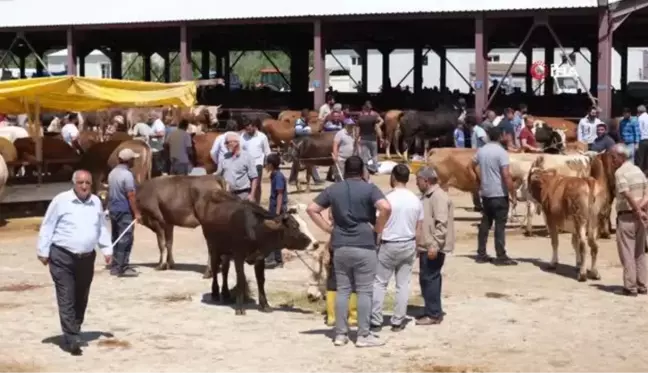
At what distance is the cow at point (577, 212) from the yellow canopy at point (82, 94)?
359 inches

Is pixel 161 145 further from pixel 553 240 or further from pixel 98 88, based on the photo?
pixel 553 240

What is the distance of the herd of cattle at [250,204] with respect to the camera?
42.1 ft

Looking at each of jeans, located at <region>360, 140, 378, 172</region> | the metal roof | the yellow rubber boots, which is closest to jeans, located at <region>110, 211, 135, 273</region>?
the yellow rubber boots

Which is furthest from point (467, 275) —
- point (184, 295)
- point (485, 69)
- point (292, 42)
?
point (292, 42)

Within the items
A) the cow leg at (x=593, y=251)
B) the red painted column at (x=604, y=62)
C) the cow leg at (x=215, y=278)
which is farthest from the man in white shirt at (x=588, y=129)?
the cow leg at (x=215, y=278)

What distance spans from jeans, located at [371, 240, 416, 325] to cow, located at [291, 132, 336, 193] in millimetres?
14472

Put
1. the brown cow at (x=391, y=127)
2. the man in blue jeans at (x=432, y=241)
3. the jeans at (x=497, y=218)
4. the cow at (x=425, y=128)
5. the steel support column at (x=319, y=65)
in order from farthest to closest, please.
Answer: the steel support column at (x=319, y=65) → the brown cow at (x=391, y=127) → the cow at (x=425, y=128) → the jeans at (x=497, y=218) → the man in blue jeans at (x=432, y=241)

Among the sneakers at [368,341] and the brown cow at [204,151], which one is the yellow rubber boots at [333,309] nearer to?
the sneakers at [368,341]

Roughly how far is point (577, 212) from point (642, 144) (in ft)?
38.3

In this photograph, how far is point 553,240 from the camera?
52.2 ft

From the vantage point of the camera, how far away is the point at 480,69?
32.7 meters

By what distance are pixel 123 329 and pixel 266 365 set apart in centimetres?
211

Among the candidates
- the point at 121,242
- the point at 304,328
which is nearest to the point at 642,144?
the point at 121,242

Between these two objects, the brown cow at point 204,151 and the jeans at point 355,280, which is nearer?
the jeans at point 355,280
